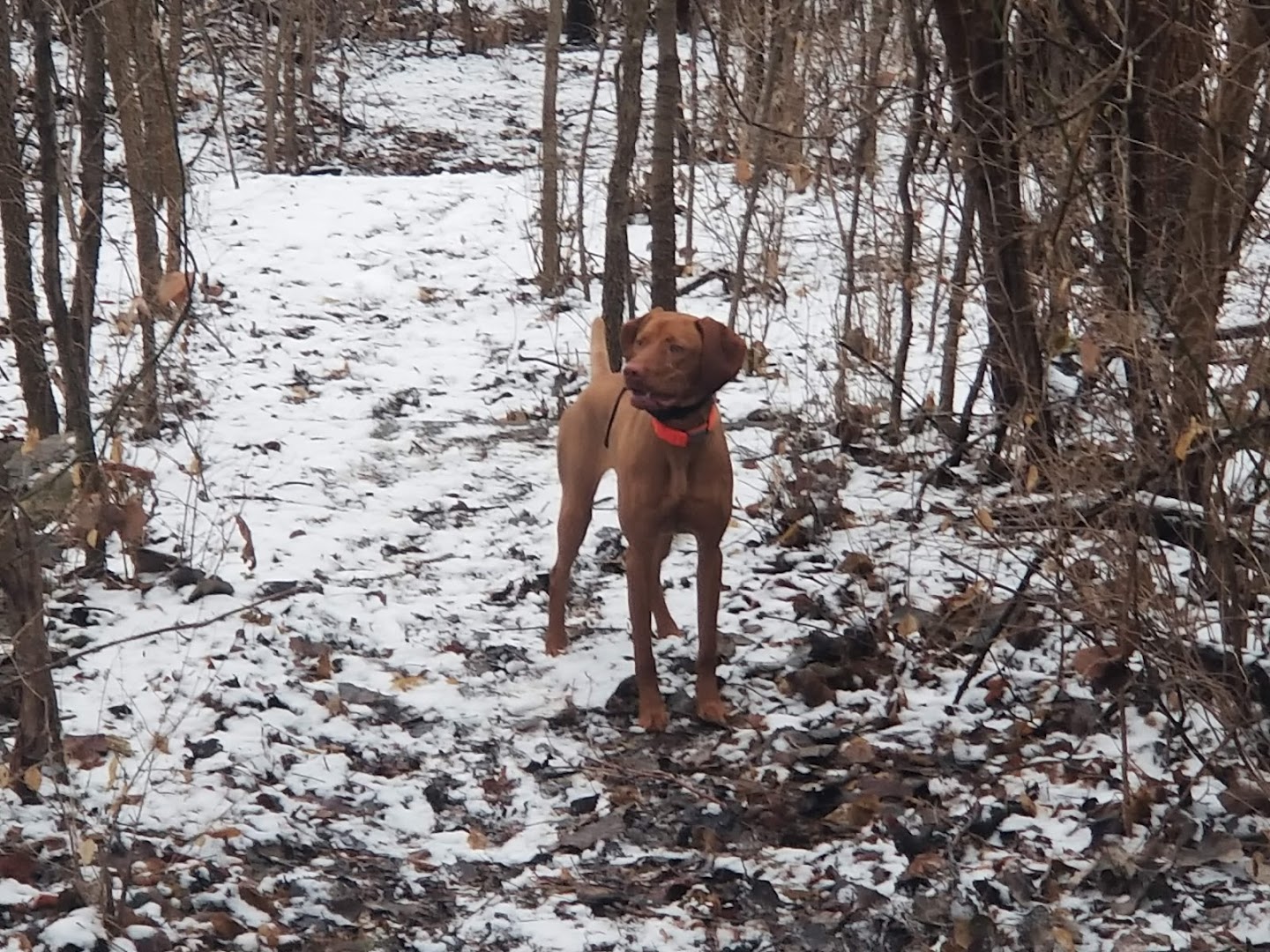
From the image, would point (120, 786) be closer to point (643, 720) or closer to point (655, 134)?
point (643, 720)

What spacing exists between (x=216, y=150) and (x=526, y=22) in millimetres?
8187

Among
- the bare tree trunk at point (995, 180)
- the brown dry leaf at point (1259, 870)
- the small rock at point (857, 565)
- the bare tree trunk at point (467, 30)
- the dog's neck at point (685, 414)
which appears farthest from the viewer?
the bare tree trunk at point (467, 30)

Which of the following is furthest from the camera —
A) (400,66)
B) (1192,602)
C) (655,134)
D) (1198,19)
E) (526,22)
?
(526,22)

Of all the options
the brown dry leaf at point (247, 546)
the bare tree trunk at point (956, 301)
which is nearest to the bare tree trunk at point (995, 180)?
the bare tree trunk at point (956, 301)

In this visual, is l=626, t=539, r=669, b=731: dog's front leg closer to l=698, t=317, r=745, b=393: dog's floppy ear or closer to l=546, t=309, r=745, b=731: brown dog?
l=546, t=309, r=745, b=731: brown dog

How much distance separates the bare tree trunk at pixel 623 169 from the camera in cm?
695

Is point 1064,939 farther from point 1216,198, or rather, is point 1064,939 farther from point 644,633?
point 1216,198

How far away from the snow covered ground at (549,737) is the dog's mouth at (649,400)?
3.63 ft

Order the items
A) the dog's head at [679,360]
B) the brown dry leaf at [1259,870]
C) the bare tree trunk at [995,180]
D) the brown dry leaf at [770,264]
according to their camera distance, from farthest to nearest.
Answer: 1. the brown dry leaf at [770,264]
2. the bare tree trunk at [995,180]
3. the dog's head at [679,360]
4. the brown dry leaf at [1259,870]

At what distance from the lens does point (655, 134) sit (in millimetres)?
6445

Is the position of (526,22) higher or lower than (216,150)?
higher

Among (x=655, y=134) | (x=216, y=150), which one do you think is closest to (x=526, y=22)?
(x=216, y=150)

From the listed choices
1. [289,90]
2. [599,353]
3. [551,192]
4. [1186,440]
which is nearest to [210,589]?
[599,353]

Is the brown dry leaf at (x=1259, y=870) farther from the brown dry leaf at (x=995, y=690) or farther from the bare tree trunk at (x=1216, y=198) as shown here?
the brown dry leaf at (x=995, y=690)
